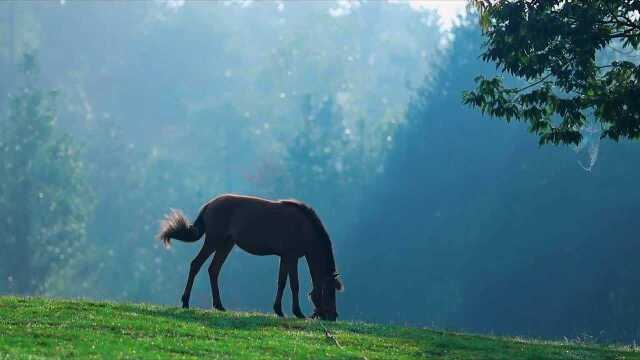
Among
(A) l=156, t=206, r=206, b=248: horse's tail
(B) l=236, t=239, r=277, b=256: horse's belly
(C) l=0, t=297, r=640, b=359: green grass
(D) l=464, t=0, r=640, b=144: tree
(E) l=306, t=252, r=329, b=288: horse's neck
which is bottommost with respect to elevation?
(C) l=0, t=297, r=640, b=359: green grass

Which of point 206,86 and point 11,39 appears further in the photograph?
point 206,86

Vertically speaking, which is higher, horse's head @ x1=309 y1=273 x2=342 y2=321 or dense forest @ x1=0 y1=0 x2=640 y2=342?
dense forest @ x1=0 y1=0 x2=640 y2=342

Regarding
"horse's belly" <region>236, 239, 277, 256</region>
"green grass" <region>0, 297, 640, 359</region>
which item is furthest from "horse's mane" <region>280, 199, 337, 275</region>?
"green grass" <region>0, 297, 640, 359</region>

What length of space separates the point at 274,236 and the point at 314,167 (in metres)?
61.5

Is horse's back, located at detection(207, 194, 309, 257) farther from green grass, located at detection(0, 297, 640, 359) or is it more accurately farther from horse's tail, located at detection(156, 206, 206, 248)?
green grass, located at detection(0, 297, 640, 359)

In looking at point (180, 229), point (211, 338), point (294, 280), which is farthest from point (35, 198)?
point (211, 338)

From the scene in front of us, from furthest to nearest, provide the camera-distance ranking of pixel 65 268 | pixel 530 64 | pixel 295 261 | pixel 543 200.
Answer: pixel 65 268
pixel 543 200
pixel 295 261
pixel 530 64

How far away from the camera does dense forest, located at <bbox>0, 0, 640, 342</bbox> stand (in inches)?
2237

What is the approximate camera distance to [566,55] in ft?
70.2

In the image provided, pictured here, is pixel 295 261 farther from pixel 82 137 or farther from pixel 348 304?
pixel 82 137

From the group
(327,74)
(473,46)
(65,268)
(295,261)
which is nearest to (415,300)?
(473,46)

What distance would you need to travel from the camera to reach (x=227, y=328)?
1900 centimetres

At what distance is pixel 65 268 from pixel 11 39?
36286 millimetres

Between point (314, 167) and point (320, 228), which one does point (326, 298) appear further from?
point (314, 167)
